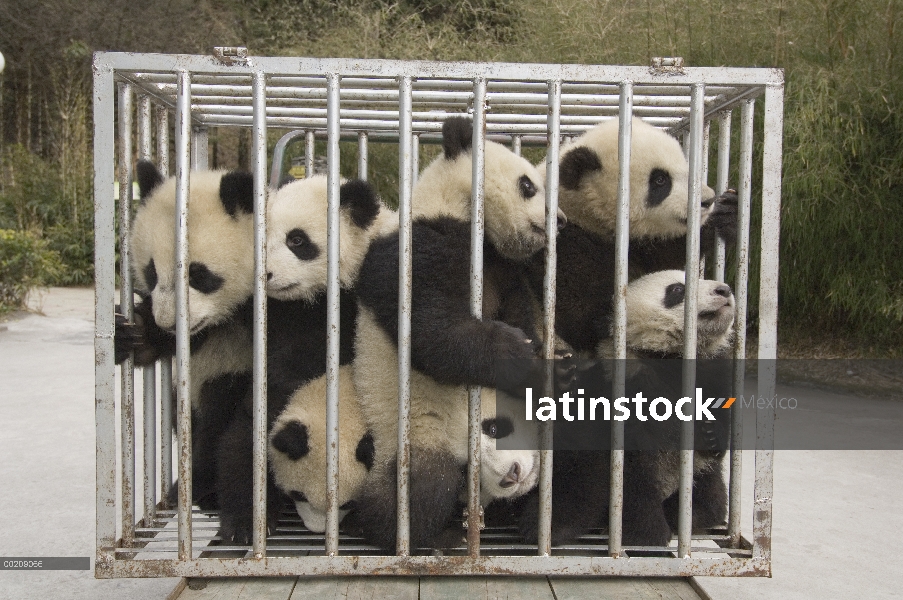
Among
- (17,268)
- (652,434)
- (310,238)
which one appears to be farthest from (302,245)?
(17,268)

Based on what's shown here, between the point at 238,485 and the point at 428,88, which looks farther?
the point at 428,88

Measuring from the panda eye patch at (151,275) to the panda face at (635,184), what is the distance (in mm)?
1142

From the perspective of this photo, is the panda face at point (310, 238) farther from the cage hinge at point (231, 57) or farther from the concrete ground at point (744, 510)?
the concrete ground at point (744, 510)

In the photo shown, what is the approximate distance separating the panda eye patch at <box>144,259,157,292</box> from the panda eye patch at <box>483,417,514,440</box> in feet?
3.10

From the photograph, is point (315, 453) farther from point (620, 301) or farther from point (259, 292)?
point (620, 301)

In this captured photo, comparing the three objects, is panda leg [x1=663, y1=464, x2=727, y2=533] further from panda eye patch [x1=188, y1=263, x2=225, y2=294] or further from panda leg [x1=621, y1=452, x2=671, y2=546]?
panda eye patch [x1=188, y1=263, x2=225, y2=294]

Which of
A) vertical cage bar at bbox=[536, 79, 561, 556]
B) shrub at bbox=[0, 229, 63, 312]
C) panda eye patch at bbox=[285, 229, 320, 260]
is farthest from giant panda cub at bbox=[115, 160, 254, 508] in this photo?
shrub at bbox=[0, 229, 63, 312]

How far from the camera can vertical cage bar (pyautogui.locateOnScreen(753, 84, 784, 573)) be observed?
190 centimetres

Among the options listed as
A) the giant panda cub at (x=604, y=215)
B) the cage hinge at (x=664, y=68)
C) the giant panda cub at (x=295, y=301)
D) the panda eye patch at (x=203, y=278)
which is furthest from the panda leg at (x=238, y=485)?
the cage hinge at (x=664, y=68)

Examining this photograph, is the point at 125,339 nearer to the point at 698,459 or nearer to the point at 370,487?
the point at 370,487

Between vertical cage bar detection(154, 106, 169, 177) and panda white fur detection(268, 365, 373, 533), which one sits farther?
vertical cage bar detection(154, 106, 169, 177)

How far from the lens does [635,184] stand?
2258 mm

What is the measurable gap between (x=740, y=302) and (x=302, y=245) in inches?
44.6

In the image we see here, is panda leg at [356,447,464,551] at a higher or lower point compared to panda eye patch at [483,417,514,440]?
lower
